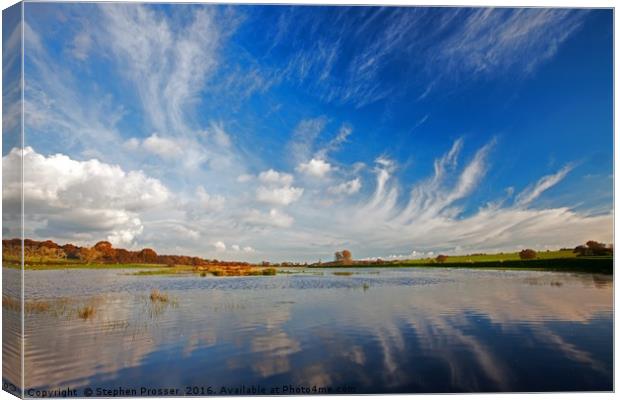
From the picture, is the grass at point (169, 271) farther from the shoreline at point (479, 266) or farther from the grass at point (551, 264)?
the grass at point (551, 264)

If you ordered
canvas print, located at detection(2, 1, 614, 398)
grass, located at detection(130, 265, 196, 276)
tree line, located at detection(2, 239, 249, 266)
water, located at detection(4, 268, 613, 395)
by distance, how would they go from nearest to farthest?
1. water, located at detection(4, 268, 613, 395)
2. canvas print, located at detection(2, 1, 614, 398)
3. tree line, located at detection(2, 239, 249, 266)
4. grass, located at detection(130, 265, 196, 276)

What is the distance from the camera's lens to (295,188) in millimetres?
10070

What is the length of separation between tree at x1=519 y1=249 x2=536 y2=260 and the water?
84cm

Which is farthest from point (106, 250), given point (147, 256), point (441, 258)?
point (441, 258)

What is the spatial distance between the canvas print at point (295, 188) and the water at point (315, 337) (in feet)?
0.16

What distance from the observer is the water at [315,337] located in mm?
7977

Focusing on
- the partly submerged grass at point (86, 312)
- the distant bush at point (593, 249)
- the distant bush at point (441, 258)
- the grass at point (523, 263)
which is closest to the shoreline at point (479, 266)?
→ the grass at point (523, 263)

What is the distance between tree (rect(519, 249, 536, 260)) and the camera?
10.4 meters

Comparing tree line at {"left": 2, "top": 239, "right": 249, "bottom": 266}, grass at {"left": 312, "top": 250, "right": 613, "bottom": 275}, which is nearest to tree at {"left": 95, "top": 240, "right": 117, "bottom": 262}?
tree line at {"left": 2, "top": 239, "right": 249, "bottom": 266}

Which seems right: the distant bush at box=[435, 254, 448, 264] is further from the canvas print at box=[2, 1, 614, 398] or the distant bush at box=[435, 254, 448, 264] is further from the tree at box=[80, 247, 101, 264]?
the tree at box=[80, 247, 101, 264]

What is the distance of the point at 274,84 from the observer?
9.91 metres

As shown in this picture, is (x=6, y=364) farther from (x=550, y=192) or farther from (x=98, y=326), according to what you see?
(x=550, y=192)

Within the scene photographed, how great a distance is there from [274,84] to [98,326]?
222 inches

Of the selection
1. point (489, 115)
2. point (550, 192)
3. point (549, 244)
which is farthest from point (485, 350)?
point (489, 115)
